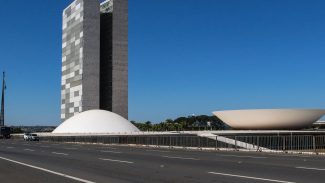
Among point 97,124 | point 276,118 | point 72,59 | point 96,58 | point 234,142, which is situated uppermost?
point 72,59

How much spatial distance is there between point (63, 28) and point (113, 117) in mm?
66336

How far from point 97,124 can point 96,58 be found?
50343 mm

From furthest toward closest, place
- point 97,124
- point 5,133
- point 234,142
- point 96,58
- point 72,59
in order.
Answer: point 72,59
point 96,58
point 5,133
point 97,124
point 234,142

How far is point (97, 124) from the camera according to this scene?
86250 mm

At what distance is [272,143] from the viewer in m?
41.2

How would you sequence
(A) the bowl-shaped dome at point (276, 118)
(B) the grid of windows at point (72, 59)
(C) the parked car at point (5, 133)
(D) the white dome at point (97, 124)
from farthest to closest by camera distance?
(B) the grid of windows at point (72, 59)
(C) the parked car at point (5, 133)
(D) the white dome at point (97, 124)
(A) the bowl-shaped dome at point (276, 118)

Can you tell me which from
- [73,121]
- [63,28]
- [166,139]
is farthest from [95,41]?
[166,139]

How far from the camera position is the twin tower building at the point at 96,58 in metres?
132

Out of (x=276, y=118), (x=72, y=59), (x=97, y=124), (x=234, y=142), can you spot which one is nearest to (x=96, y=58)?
(x=72, y=59)

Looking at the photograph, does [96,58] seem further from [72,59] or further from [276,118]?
[276,118]

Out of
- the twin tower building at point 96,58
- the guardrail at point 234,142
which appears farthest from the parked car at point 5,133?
the guardrail at point 234,142

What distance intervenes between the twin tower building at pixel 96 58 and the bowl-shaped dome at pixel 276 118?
189ft

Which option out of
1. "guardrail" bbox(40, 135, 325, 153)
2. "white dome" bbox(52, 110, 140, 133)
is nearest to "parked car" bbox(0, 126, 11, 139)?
"white dome" bbox(52, 110, 140, 133)

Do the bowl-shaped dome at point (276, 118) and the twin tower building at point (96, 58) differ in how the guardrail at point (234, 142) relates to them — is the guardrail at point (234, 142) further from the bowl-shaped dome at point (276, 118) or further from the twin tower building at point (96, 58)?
the twin tower building at point (96, 58)
